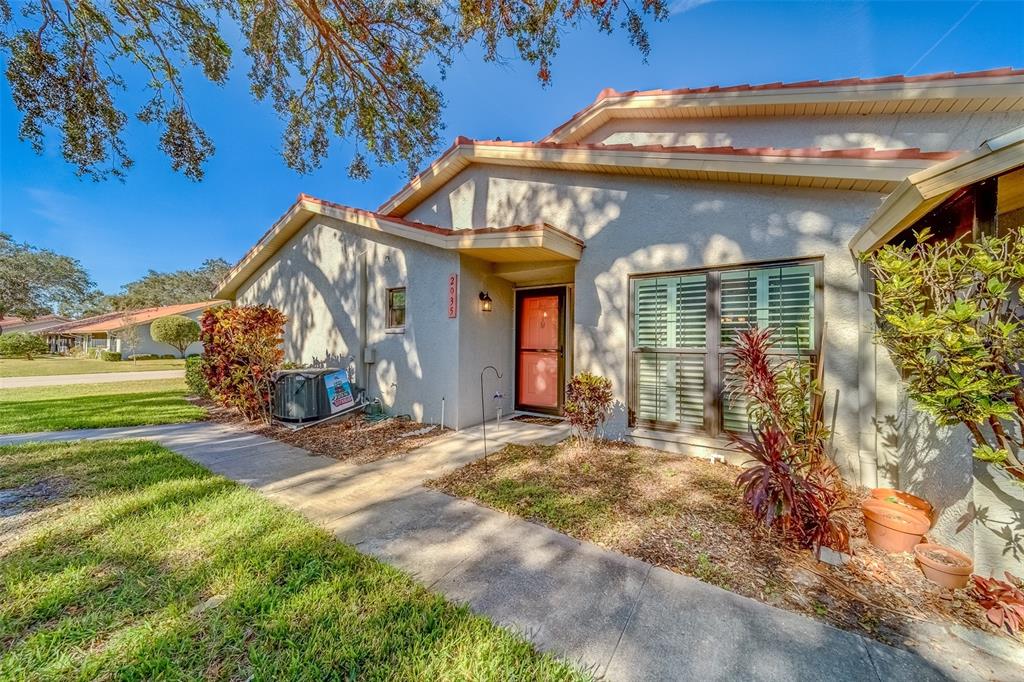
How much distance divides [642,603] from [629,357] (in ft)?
12.7

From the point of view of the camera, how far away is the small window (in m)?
7.70

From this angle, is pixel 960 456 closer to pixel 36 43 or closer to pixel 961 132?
pixel 961 132

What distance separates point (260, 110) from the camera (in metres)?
8.06

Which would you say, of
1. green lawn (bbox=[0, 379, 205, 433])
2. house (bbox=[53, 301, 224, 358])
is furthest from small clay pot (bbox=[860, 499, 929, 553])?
house (bbox=[53, 301, 224, 358])

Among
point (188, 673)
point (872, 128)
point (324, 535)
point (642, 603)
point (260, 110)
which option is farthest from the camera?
point (260, 110)

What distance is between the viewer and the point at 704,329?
17.5 feet

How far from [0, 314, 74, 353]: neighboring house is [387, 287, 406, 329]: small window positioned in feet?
166

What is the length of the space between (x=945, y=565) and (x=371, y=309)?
8.44 m

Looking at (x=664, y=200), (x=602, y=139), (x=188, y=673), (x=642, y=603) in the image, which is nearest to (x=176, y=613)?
(x=188, y=673)

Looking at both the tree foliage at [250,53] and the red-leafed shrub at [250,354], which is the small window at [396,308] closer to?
the red-leafed shrub at [250,354]

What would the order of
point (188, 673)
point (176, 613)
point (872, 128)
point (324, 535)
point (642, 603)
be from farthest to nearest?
point (872, 128), point (324, 535), point (642, 603), point (176, 613), point (188, 673)

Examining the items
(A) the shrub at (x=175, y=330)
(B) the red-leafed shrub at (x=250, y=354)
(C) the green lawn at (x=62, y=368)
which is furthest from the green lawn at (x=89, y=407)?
(A) the shrub at (x=175, y=330)

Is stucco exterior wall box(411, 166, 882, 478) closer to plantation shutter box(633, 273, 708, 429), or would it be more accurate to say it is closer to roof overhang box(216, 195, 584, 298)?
plantation shutter box(633, 273, 708, 429)

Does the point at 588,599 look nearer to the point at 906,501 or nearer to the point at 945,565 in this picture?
the point at 945,565
